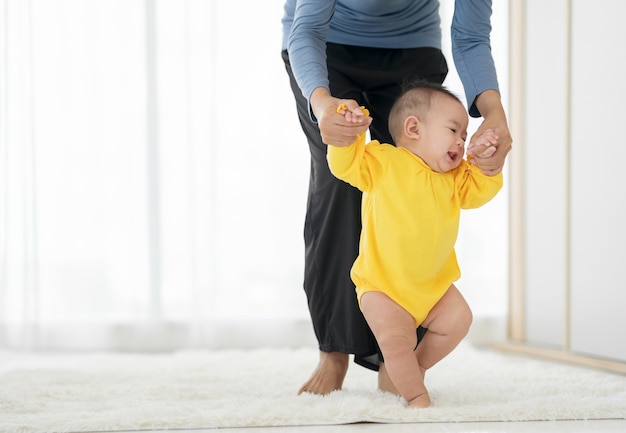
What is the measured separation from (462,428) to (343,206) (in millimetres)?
567

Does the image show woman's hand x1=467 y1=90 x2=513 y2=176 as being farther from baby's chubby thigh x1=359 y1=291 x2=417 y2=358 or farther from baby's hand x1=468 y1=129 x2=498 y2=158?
baby's chubby thigh x1=359 y1=291 x2=417 y2=358

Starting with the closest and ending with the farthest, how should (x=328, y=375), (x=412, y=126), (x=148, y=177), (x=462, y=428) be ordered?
1. (x=462, y=428)
2. (x=412, y=126)
3. (x=328, y=375)
4. (x=148, y=177)

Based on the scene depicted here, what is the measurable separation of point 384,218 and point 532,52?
154cm

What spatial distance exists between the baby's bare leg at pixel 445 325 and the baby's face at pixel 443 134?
0.26m

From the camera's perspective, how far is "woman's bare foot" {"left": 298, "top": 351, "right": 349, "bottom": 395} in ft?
5.39

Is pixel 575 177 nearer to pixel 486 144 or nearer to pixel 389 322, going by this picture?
pixel 486 144

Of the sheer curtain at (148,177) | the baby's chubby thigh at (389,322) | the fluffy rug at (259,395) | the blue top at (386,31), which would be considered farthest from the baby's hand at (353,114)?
the sheer curtain at (148,177)

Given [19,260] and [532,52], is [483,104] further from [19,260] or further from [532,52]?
[19,260]

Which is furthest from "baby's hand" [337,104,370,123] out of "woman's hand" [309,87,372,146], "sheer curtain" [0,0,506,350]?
"sheer curtain" [0,0,506,350]

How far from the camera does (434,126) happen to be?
1535mm

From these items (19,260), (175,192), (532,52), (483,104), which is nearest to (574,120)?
(532,52)

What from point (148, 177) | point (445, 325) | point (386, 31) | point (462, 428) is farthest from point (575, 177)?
point (148, 177)

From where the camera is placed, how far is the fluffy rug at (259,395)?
1.36 metres

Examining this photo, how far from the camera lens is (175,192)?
2865 millimetres
